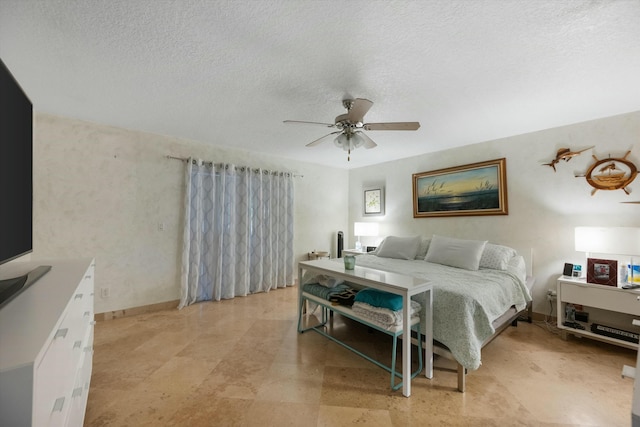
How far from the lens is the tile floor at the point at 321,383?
5.08 feet

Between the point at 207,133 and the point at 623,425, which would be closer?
the point at 623,425

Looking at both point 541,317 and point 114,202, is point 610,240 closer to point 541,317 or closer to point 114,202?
point 541,317

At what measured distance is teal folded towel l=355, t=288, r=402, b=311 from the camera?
6.08 feet

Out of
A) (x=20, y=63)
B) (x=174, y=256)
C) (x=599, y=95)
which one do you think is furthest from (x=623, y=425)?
(x=20, y=63)

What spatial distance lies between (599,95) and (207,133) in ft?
13.2

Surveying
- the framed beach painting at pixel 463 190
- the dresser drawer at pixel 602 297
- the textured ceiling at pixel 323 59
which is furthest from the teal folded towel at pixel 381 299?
the framed beach painting at pixel 463 190

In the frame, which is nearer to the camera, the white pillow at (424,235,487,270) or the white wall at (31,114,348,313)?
the white wall at (31,114,348,313)

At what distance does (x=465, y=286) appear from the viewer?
6.85 ft

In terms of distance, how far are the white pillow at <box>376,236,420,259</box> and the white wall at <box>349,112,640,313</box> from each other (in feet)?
2.31

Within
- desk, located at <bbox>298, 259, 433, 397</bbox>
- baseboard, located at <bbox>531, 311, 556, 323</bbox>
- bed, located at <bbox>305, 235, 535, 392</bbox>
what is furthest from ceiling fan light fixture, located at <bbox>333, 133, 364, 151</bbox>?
baseboard, located at <bbox>531, 311, 556, 323</bbox>

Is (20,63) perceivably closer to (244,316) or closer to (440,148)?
(244,316)

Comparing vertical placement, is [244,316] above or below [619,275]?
below

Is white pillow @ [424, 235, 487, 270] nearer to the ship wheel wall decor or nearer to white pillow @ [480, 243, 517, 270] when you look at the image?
white pillow @ [480, 243, 517, 270]

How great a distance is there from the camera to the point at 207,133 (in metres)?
3.25
